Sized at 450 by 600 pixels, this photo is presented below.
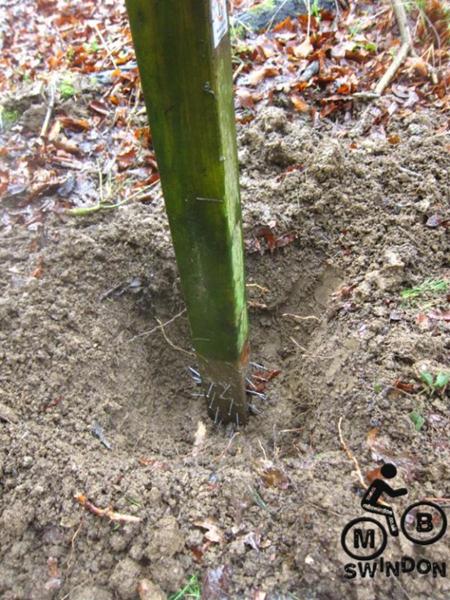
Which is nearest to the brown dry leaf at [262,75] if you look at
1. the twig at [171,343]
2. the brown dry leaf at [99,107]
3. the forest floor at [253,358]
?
the forest floor at [253,358]

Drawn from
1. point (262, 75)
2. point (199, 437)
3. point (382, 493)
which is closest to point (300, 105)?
point (262, 75)

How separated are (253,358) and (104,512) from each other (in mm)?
1273

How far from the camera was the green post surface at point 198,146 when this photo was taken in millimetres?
1035

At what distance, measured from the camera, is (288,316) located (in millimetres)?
2740

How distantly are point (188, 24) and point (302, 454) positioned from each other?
1720 millimetres

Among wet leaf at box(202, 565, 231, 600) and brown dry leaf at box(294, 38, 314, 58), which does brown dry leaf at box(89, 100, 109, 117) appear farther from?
wet leaf at box(202, 565, 231, 600)

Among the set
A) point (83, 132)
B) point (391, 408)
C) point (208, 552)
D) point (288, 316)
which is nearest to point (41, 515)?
point (208, 552)

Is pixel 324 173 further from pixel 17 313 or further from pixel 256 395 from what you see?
pixel 17 313

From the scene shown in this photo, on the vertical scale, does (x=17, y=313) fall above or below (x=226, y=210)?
below

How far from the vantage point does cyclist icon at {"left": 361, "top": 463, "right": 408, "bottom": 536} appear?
158cm

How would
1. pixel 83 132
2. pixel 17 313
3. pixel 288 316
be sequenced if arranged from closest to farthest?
1. pixel 17 313
2. pixel 288 316
3. pixel 83 132

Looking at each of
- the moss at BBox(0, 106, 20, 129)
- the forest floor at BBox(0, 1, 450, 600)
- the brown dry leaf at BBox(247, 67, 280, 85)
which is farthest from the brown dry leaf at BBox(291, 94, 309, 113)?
Answer: the moss at BBox(0, 106, 20, 129)
